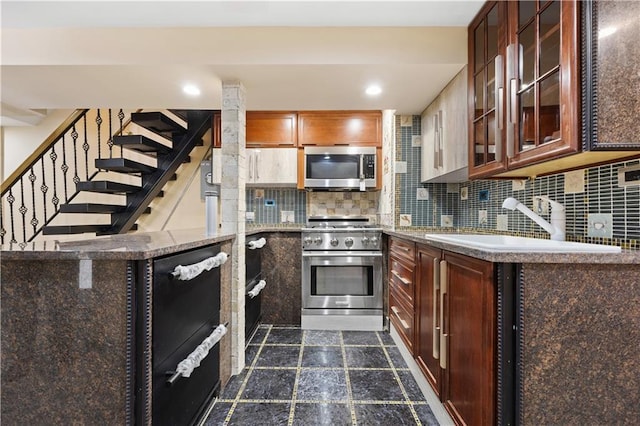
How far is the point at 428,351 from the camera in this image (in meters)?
1.83

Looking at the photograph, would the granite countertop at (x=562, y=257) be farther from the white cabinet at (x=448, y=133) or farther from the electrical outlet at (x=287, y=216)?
the electrical outlet at (x=287, y=216)

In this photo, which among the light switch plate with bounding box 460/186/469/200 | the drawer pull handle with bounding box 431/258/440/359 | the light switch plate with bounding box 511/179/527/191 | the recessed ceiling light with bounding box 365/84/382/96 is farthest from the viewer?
the light switch plate with bounding box 460/186/469/200

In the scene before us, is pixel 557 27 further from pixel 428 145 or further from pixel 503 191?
pixel 428 145

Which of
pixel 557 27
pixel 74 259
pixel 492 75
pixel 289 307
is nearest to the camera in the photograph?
pixel 74 259

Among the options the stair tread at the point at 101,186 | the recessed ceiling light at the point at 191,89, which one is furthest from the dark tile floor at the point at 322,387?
the recessed ceiling light at the point at 191,89

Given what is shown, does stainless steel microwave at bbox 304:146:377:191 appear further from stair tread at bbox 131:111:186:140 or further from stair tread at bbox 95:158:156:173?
stair tread at bbox 95:158:156:173

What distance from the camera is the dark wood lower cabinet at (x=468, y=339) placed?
3.77 ft

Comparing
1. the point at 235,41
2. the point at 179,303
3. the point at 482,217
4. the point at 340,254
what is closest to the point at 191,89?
the point at 235,41

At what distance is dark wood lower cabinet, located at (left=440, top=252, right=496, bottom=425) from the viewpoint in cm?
115

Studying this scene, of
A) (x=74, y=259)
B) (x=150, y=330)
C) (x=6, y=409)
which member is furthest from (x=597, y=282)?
(x=6, y=409)

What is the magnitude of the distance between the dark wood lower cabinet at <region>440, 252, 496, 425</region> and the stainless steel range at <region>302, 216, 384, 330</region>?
148 centimetres

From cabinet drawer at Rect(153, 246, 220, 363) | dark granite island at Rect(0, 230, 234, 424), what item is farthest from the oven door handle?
dark granite island at Rect(0, 230, 234, 424)

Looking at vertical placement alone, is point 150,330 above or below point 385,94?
below

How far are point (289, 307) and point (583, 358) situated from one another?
2.48 m
